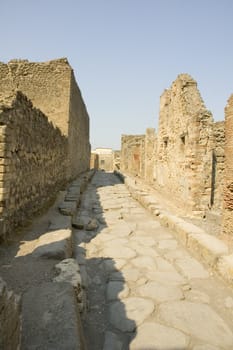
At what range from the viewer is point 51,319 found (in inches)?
76.3

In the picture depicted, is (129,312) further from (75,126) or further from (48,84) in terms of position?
(75,126)

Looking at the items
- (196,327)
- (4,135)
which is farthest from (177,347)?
(4,135)

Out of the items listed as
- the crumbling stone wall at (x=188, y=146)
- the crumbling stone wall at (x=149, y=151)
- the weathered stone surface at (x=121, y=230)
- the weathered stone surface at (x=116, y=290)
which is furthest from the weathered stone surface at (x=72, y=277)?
the crumbling stone wall at (x=149, y=151)

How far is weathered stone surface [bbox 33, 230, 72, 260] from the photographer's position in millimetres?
3291

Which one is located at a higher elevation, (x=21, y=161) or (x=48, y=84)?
(x=48, y=84)

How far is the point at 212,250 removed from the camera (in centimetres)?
363

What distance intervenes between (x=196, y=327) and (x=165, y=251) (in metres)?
1.96

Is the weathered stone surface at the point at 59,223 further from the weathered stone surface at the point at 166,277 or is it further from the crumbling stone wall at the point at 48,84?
the crumbling stone wall at the point at 48,84

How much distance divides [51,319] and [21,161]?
3.15 m

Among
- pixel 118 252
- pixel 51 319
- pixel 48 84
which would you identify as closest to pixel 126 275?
pixel 118 252

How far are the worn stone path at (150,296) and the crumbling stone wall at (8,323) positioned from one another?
0.72 meters

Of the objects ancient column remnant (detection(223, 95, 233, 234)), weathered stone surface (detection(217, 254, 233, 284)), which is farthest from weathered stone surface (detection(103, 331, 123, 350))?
ancient column remnant (detection(223, 95, 233, 234))

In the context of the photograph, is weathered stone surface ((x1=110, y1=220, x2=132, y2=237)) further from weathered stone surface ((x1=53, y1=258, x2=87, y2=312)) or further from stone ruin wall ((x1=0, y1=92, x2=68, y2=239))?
weathered stone surface ((x1=53, y1=258, x2=87, y2=312))

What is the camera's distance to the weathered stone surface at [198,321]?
2217 millimetres
